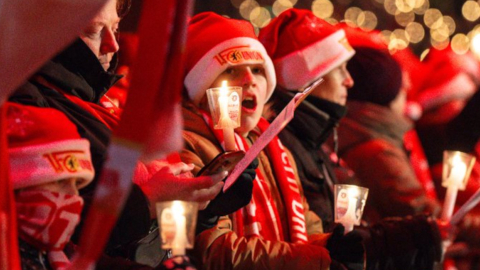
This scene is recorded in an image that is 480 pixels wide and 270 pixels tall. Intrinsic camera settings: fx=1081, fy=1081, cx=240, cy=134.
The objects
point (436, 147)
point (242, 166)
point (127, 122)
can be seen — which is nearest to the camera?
point (127, 122)

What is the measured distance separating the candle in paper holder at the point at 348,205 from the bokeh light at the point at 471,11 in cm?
864

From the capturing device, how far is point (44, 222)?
3094mm

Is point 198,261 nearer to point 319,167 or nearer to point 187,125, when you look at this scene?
point 187,125

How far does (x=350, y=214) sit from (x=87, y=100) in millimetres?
1261

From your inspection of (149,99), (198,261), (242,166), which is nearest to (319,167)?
(198,261)

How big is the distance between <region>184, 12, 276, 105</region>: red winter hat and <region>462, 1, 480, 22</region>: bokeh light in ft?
27.3

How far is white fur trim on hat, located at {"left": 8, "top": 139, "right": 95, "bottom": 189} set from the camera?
10.2ft

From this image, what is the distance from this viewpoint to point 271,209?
468 cm

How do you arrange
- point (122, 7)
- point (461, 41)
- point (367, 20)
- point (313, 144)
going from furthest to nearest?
point (367, 20) < point (461, 41) < point (313, 144) < point (122, 7)

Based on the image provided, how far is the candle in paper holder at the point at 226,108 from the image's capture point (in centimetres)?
406

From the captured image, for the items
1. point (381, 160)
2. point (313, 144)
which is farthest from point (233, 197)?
point (381, 160)

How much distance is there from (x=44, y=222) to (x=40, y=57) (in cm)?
62

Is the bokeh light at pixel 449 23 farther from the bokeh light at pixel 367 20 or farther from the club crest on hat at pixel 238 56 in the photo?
the club crest on hat at pixel 238 56

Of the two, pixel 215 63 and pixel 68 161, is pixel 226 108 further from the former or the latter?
pixel 68 161
